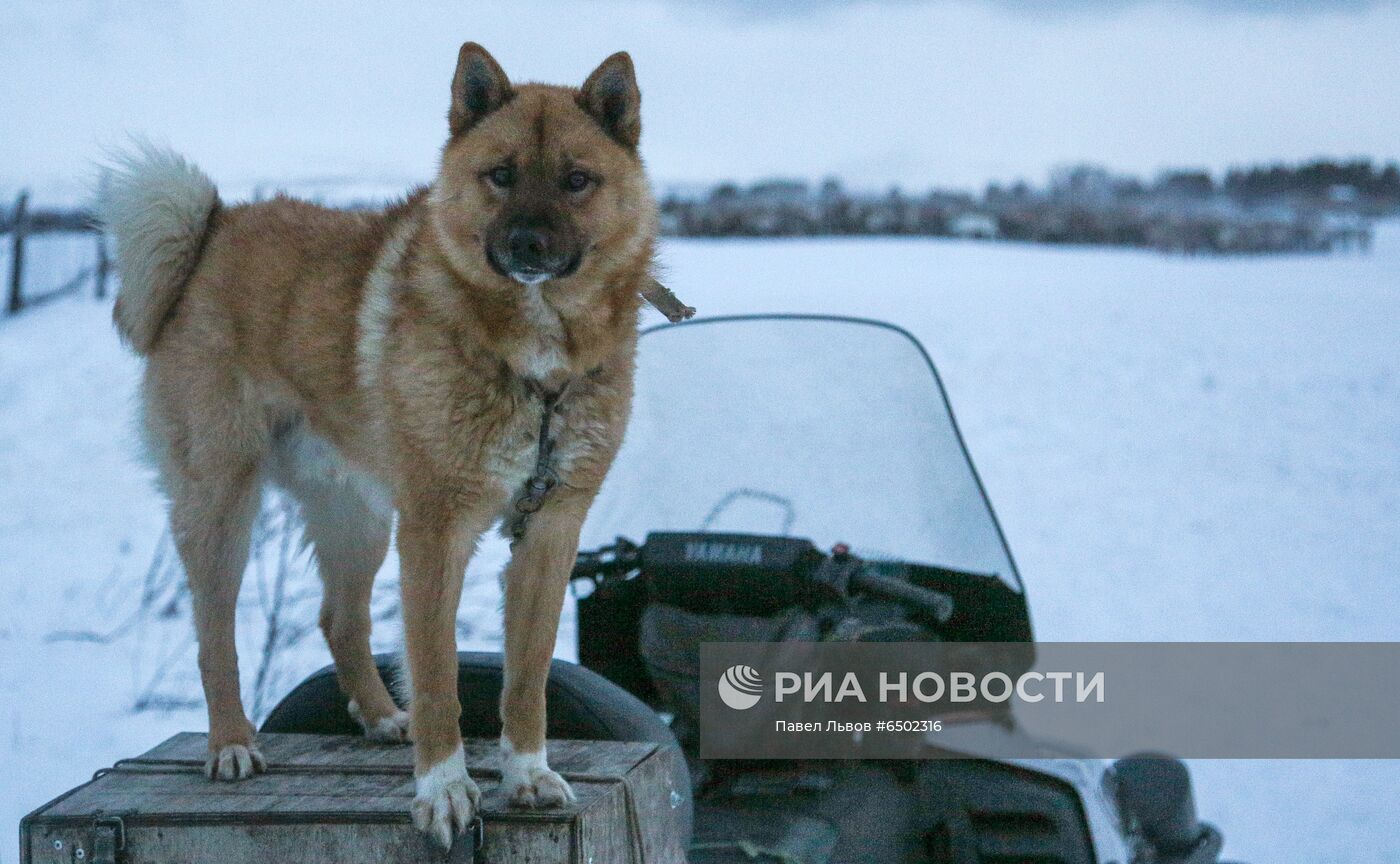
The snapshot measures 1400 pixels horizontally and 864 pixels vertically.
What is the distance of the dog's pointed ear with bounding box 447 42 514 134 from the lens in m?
2.32

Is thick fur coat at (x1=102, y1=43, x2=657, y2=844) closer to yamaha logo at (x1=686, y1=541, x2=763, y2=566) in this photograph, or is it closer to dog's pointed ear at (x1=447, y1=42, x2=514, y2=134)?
dog's pointed ear at (x1=447, y1=42, x2=514, y2=134)

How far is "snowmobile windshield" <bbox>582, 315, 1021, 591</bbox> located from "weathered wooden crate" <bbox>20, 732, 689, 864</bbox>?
1005mm

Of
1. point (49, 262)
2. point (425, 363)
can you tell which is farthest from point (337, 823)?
point (49, 262)

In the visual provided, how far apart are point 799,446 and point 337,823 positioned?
160 cm

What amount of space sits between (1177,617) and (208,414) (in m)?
5.51

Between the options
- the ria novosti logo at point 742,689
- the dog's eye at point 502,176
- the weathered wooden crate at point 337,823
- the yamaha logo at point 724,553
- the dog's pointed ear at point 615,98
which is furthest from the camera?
the yamaha logo at point 724,553

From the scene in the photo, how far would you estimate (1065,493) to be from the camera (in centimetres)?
854

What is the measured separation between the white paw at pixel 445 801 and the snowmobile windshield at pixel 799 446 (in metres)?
1.09

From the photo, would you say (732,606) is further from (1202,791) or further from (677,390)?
(1202,791)

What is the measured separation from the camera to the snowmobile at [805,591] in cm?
252

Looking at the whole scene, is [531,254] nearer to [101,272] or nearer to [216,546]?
[216,546]

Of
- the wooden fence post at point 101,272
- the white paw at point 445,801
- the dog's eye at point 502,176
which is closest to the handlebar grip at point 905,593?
the white paw at point 445,801

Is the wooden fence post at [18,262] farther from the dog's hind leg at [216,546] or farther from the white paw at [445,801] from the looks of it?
the white paw at [445,801]

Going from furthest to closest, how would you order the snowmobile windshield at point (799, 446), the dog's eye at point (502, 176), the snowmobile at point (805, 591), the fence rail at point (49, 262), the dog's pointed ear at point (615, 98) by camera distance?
the fence rail at point (49, 262) → the snowmobile windshield at point (799, 446) → the snowmobile at point (805, 591) → the dog's pointed ear at point (615, 98) → the dog's eye at point (502, 176)
